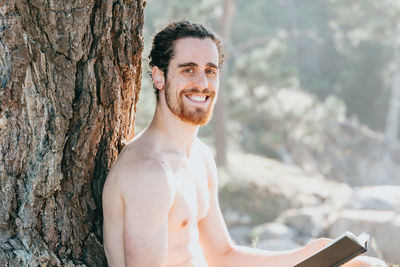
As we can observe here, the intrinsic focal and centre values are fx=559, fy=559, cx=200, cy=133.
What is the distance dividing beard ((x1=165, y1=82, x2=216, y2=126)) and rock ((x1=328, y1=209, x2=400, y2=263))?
4.47 m

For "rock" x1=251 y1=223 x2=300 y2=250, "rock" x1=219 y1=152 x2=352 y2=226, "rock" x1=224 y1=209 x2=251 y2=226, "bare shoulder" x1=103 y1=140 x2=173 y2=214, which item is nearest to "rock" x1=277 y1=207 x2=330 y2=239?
"rock" x1=251 y1=223 x2=300 y2=250

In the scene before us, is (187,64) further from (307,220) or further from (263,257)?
(307,220)

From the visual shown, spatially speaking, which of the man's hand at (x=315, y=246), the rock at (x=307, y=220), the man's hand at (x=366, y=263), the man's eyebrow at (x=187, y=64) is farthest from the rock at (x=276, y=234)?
the man's eyebrow at (x=187, y=64)

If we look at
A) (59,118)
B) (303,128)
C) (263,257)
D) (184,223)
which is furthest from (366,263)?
(303,128)

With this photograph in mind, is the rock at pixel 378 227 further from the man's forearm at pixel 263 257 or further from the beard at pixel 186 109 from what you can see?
the beard at pixel 186 109

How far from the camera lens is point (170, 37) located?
2145mm

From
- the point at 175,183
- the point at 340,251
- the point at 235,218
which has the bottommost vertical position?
the point at 235,218

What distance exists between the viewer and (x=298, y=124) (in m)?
12.2

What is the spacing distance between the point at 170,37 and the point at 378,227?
17.5 feet

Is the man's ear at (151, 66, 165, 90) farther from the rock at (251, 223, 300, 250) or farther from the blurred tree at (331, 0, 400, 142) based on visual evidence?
the blurred tree at (331, 0, 400, 142)

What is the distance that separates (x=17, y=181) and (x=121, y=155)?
381 millimetres

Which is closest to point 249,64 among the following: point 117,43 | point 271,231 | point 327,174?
point 271,231

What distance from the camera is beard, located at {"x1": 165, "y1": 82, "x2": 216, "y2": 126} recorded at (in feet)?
6.77

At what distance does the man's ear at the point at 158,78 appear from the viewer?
7.00 ft
